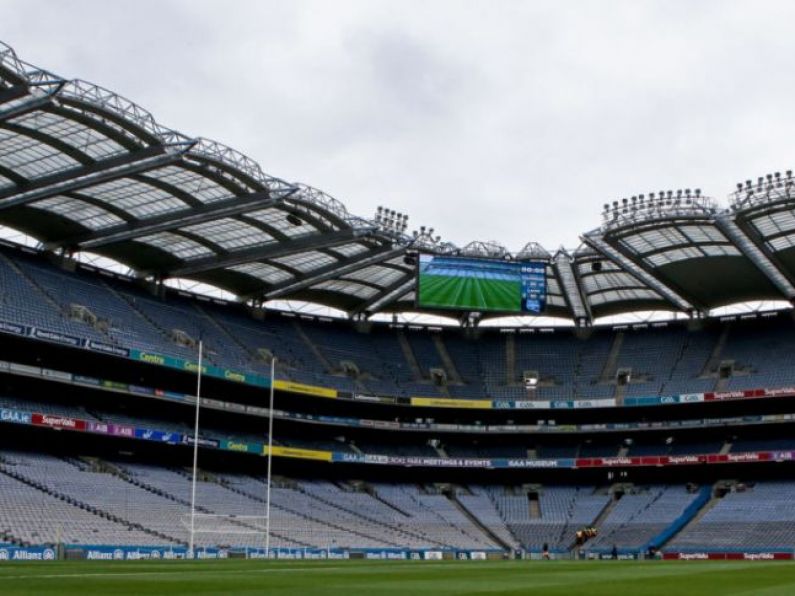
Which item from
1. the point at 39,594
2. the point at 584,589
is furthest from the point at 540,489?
the point at 39,594

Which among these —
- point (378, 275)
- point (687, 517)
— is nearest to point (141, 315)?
point (378, 275)

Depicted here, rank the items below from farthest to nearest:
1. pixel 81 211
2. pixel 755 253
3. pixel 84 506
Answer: pixel 755 253 < pixel 81 211 < pixel 84 506

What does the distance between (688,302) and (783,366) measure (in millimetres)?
7891

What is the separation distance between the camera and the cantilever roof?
43281 millimetres

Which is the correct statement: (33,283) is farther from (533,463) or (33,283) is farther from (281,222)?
(533,463)

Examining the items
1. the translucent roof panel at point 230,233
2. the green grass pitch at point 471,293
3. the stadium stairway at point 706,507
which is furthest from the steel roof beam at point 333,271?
the stadium stairway at point 706,507

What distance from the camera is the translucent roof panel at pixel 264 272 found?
2563 inches

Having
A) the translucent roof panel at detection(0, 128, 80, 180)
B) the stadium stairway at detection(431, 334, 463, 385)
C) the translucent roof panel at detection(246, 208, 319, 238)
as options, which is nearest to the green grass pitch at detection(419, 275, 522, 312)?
the translucent roof panel at detection(246, 208, 319, 238)

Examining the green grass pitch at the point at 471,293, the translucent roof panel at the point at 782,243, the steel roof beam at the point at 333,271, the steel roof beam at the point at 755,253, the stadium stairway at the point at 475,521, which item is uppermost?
the steel roof beam at the point at 333,271

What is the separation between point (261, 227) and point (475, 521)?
26.4 metres

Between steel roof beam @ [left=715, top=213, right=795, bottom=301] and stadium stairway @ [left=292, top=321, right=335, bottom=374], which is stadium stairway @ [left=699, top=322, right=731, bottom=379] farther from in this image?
stadium stairway @ [left=292, top=321, right=335, bottom=374]

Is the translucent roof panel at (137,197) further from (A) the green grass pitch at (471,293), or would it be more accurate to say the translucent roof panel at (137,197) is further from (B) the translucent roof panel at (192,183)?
(A) the green grass pitch at (471,293)

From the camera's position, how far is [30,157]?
152 feet

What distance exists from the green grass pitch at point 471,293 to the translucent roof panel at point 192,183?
1589 cm
